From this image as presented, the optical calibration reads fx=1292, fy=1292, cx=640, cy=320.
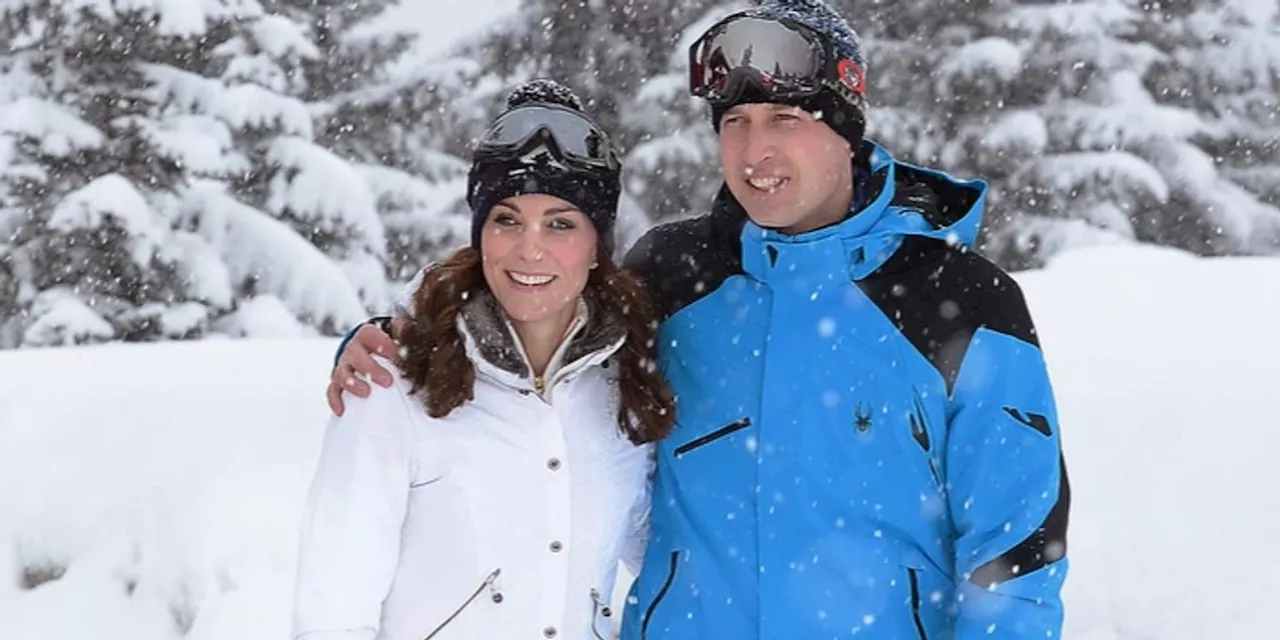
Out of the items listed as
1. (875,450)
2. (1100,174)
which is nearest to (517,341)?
(875,450)

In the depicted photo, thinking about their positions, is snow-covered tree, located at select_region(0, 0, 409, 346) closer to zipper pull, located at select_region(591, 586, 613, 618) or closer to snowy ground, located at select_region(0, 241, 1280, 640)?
snowy ground, located at select_region(0, 241, 1280, 640)

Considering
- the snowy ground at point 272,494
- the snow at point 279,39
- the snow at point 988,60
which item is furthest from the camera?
the snow at point 988,60

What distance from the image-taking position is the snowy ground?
4.31 m

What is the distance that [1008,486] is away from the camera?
2.69m

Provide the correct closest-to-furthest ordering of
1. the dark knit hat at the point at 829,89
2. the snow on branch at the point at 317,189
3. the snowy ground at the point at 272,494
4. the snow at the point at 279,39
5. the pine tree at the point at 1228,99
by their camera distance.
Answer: the dark knit hat at the point at 829,89 < the snowy ground at the point at 272,494 < the snow at the point at 279,39 < the snow on branch at the point at 317,189 < the pine tree at the point at 1228,99

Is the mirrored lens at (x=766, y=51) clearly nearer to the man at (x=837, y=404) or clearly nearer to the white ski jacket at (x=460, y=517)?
the man at (x=837, y=404)

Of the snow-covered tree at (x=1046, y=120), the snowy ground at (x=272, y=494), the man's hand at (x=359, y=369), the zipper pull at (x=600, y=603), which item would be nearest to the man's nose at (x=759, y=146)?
the man's hand at (x=359, y=369)

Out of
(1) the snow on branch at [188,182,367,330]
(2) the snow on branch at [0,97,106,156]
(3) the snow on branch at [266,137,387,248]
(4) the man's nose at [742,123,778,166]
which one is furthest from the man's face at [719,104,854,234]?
(3) the snow on branch at [266,137,387,248]

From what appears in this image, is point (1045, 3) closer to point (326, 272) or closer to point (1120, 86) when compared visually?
point (1120, 86)

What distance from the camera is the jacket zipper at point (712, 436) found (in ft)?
9.52

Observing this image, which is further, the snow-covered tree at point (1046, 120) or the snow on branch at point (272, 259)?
the snow-covered tree at point (1046, 120)

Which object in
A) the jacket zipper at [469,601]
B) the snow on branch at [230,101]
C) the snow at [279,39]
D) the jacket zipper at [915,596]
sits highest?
the snow at [279,39]

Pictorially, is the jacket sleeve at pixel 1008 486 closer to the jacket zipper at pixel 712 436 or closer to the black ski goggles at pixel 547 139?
the jacket zipper at pixel 712 436

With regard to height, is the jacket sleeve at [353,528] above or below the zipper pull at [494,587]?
above
